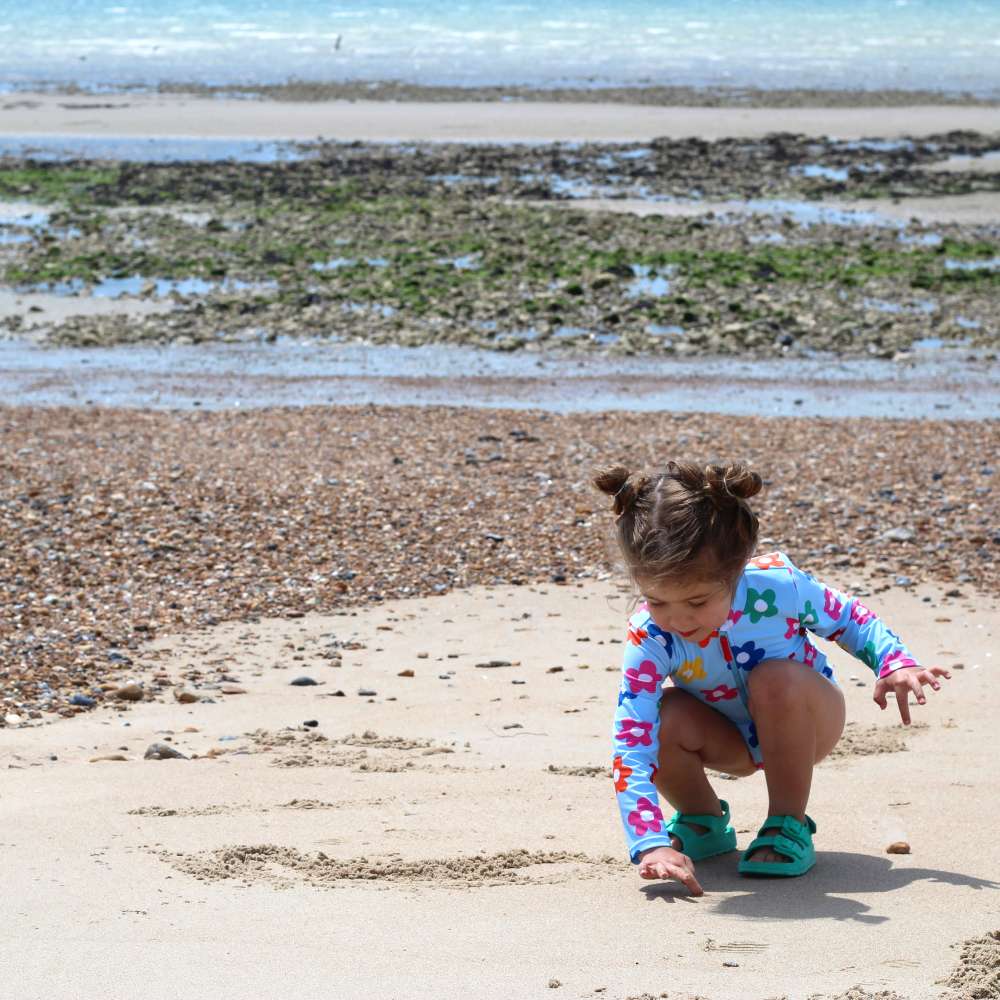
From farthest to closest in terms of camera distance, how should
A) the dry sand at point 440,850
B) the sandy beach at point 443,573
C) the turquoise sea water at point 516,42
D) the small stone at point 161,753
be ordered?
the turquoise sea water at point 516,42
the small stone at point 161,753
the sandy beach at point 443,573
the dry sand at point 440,850

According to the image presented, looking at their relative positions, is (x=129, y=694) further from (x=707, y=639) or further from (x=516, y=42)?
(x=516, y=42)

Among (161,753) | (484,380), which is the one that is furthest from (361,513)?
(484,380)

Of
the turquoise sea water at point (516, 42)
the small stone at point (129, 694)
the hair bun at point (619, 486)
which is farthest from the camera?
the turquoise sea water at point (516, 42)

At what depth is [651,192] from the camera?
21984mm

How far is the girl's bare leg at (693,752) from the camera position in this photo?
363cm

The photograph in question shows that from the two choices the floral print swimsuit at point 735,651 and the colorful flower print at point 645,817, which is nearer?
the colorful flower print at point 645,817

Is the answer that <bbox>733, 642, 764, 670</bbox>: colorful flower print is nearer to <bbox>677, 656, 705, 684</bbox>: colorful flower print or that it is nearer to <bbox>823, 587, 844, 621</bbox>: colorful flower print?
<bbox>677, 656, 705, 684</bbox>: colorful flower print

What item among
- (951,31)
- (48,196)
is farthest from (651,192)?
(951,31)

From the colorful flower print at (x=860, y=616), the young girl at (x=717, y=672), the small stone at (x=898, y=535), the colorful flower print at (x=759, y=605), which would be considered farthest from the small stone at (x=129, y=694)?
the small stone at (x=898, y=535)

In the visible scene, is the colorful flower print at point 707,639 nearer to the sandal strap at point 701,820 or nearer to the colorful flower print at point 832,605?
the colorful flower print at point 832,605

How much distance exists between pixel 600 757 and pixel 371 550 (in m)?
3.14

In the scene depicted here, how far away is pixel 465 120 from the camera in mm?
30766

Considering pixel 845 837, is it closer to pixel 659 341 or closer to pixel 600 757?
pixel 600 757

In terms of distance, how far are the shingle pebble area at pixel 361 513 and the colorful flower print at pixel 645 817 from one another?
9.26 feet
